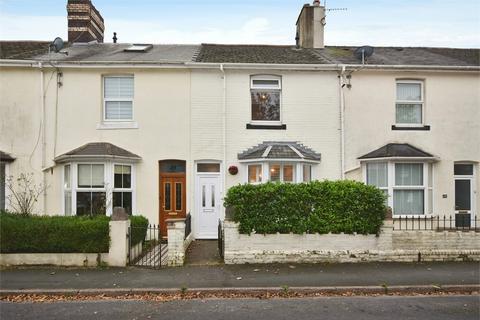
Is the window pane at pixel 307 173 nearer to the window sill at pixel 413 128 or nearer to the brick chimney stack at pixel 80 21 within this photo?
the window sill at pixel 413 128

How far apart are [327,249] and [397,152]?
5799mm

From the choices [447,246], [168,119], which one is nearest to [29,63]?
[168,119]

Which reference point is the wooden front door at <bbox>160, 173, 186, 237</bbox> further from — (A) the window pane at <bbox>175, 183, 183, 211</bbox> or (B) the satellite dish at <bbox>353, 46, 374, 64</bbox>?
(B) the satellite dish at <bbox>353, 46, 374, 64</bbox>

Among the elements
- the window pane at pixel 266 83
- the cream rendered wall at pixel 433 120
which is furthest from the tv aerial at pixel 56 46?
the cream rendered wall at pixel 433 120

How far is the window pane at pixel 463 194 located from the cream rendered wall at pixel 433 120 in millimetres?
328

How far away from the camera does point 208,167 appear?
51.5 feet

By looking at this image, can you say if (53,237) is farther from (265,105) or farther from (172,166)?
(265,105)

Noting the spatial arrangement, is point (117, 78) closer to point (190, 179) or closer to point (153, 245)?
point (190, 179)

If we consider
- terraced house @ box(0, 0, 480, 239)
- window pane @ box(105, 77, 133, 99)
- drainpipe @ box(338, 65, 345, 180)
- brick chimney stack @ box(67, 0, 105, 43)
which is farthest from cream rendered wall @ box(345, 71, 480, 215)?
brick chimney stack @ box(67, 0, 105, 43)

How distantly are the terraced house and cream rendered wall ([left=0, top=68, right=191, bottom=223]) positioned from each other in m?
0.03

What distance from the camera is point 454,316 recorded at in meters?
7.27

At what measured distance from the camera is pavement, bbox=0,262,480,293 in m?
9.10

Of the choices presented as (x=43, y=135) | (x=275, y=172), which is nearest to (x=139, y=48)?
(x=43, y=135)

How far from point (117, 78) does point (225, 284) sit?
30.9 ft
